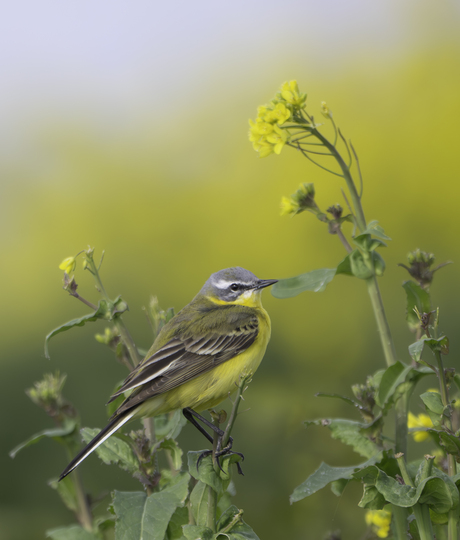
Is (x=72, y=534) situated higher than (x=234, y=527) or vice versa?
(x=234, y=527)

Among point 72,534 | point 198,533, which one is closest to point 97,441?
point 72,534

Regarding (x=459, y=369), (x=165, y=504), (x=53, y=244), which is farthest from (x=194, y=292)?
(x=165, y=504)

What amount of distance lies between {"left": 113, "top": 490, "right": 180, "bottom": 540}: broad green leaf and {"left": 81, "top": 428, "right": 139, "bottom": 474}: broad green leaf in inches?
7.4

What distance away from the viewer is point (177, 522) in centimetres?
238

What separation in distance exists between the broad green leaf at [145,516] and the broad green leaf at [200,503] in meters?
0.08

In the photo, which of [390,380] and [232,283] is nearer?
[390,380]

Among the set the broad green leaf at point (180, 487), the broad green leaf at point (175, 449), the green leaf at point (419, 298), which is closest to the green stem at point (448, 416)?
the green leaf at point (419, 298)

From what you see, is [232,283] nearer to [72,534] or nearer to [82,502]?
[82,502]

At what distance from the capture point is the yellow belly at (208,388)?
3.05 meters

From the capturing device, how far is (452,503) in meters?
2.05

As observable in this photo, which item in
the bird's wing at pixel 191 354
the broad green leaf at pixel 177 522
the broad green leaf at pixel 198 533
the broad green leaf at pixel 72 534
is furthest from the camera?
the bird's wing at pixel 191 354

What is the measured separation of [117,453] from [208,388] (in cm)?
77

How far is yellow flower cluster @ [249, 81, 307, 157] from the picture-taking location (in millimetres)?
2551

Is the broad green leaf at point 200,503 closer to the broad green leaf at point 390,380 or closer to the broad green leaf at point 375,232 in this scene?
the broad green leaf at point 390,380
